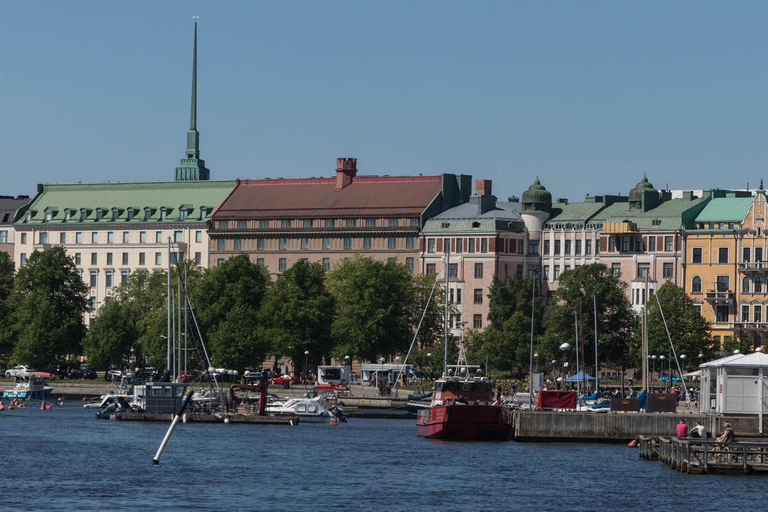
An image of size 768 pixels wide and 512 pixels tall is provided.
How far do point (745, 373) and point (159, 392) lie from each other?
49543 millimetres

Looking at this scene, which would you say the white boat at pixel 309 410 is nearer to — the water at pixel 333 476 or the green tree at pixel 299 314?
the water at pixel 333 476

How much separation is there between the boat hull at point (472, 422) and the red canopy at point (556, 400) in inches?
276

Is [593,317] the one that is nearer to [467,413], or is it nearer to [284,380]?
[284,380]

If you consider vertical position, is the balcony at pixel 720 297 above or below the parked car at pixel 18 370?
above

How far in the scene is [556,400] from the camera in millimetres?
122875

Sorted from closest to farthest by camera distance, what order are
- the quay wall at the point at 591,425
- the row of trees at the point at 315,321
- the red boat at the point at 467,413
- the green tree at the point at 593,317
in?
the quay wall at the point at 591,425 < the red boat at the point at 467,413 < the row of trees at the point at 315,321 < the green tree at the point at 593,317

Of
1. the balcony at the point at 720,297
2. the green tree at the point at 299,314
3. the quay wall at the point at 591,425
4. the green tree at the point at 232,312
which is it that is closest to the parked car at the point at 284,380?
the green tree at the point at 299,314

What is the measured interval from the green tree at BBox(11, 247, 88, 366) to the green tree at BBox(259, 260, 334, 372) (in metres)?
22.2

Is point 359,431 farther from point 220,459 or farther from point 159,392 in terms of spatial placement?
point 220,459

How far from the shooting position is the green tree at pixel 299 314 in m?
184

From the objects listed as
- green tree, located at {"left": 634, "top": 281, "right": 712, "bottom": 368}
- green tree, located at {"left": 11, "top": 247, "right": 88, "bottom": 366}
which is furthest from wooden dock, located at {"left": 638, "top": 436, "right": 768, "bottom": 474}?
green tree, located at {"left": 11, "top": 247, "right": 88, "bottom": 366}

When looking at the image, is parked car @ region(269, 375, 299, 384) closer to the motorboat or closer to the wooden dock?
the motorboat

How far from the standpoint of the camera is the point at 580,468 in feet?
323

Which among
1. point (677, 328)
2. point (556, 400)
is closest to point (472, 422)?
point (556, 400)
